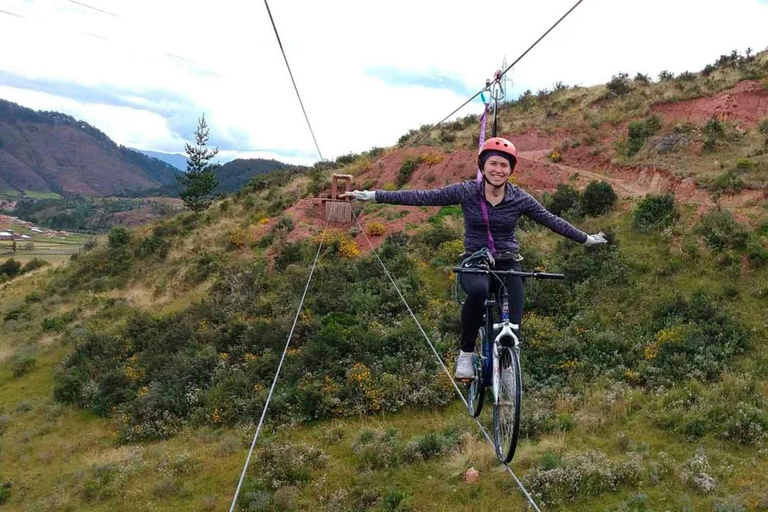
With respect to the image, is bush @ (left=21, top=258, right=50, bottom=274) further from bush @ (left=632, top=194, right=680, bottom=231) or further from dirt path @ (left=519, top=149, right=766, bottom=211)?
bush @ (left=632, top=194, right=680, bottom=231)

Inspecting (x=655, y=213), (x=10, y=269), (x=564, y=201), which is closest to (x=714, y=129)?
(x=564, y=201)

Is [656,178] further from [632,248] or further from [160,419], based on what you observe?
[160,419]

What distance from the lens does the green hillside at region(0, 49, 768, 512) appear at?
7312mm

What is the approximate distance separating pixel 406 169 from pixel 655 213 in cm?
1301

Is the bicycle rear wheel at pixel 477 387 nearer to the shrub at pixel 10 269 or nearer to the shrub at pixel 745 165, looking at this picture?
the shrub at pixel 745 165

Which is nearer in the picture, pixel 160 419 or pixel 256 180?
pixel 160 419

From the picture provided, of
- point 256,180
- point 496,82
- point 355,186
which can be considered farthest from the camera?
point 256,180

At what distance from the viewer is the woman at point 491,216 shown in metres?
4.42

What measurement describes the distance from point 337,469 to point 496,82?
255 inches

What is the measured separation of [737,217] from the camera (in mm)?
12648

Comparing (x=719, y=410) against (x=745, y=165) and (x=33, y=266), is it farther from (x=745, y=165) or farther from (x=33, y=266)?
(x=33, y=266)

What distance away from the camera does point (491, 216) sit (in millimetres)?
4586

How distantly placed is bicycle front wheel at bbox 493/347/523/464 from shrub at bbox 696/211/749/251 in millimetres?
9829

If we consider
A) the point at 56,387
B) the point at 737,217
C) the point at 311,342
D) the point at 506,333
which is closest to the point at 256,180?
the point at 56,387
